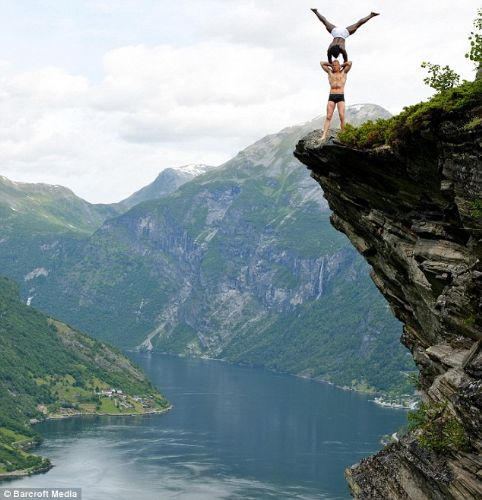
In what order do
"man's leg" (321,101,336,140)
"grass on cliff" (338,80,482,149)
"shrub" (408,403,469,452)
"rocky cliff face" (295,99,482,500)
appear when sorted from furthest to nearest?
1. "man's leg" (321,101,336,140)
2. "shrub" (408,403,469,452)
3. "rocky cliff face" (295,99,482,500)
4. "grass on cliff" (338,80,482,149)

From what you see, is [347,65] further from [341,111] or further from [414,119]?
[414,119]

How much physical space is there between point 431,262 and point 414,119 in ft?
17.8

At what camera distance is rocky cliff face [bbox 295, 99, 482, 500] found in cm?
2573

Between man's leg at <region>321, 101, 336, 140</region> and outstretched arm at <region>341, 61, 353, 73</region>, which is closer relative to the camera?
man's leg at <region>321, 101, 336, 140</region>

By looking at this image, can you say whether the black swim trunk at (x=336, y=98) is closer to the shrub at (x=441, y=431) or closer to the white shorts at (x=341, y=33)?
the white shorts at (x=341, y=33)

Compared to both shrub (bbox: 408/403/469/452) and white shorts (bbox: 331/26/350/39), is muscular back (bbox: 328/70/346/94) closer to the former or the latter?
white shorts (bbox: 331/26/350/39)

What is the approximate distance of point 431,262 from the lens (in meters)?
29.5

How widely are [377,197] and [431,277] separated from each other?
4.61m

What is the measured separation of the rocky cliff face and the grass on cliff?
19cm

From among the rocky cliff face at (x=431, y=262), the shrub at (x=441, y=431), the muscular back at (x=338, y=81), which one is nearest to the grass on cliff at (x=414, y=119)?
the rocky cliff face at (x=431, y=262)

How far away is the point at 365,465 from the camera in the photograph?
32.2 metres

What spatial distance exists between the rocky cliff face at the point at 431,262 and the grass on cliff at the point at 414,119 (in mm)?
191

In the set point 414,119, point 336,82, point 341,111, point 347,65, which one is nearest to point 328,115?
point 341,111

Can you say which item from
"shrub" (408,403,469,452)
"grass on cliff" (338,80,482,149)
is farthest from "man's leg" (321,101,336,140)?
"shrub" (408,403,469,452)
